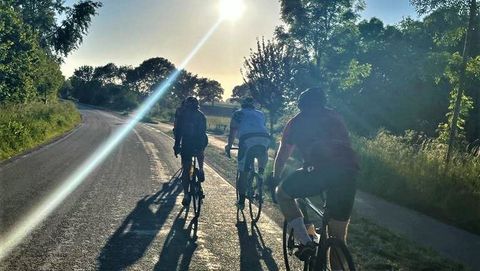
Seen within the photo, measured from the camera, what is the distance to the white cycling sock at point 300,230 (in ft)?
14.8

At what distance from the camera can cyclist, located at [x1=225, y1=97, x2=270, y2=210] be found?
8.43 meters

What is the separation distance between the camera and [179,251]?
6246mm

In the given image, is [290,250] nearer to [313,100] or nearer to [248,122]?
[313,100]

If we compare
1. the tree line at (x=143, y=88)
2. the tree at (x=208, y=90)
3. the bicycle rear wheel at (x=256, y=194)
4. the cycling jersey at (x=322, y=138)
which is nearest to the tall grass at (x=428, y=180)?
the bicycle rear wheel at (x=256, y=194)

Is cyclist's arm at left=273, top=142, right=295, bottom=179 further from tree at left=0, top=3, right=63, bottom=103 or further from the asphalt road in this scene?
tree at left=0, top=3, right=63, bottom=103

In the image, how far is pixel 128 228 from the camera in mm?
7363

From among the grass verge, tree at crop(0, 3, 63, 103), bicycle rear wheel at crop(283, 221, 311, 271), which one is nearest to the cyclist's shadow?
bicycle rear wheel at crop(283, 221, 311, 271)

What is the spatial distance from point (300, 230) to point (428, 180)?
7862 mm

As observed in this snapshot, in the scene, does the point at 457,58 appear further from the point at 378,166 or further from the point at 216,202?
the point at 216,202

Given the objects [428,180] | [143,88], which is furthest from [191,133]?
[143,88]

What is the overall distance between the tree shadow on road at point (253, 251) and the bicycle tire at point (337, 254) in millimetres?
1724

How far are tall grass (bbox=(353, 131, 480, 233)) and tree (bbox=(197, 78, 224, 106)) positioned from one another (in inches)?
4742

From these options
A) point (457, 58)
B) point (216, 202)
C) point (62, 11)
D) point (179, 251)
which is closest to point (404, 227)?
point (216, 202)

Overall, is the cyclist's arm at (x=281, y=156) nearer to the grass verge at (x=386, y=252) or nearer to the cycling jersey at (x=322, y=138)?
the cycling jersey at (x=322, y=138)
